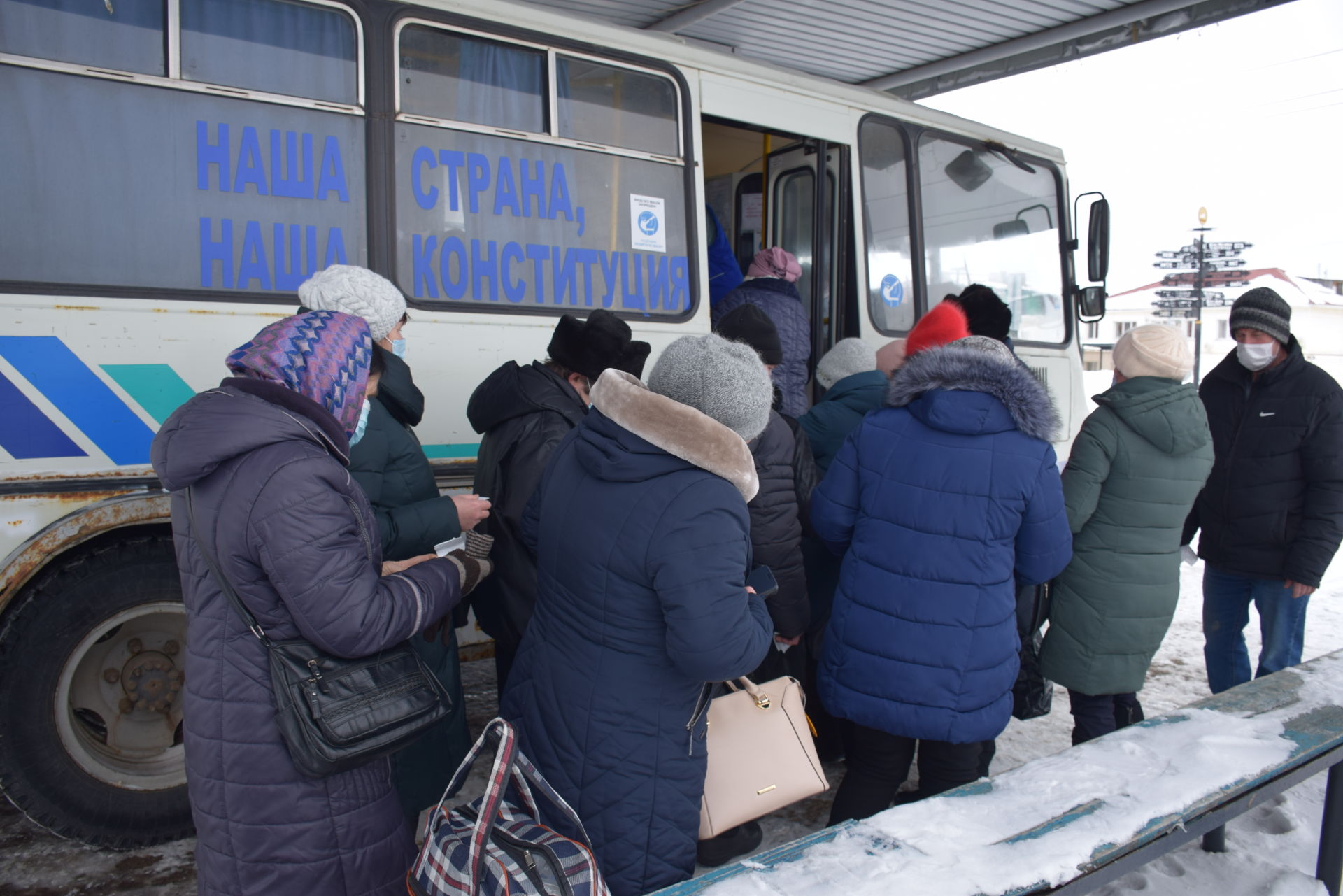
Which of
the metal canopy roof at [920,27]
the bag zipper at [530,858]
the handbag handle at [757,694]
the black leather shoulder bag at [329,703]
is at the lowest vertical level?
the bag zipper at [530,858]

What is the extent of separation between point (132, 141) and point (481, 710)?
2748mm

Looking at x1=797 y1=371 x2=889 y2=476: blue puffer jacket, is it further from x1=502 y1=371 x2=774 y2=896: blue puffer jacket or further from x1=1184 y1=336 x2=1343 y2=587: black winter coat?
x1=502 y1=371 x2=774 y2=896: blue puffer jacket

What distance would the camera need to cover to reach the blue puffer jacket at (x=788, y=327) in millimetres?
4172

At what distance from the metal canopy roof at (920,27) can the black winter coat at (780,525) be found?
406cm

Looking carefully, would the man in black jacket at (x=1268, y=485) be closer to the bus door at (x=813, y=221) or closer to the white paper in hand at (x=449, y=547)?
the bus door at (x=813, y=221)

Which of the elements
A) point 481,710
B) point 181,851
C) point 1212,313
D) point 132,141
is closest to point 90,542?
point 181,851

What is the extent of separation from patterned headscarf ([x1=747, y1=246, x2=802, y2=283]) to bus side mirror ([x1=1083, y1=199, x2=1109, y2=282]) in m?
2.24

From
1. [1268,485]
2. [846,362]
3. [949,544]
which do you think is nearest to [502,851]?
[949,544]

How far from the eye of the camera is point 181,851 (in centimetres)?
296

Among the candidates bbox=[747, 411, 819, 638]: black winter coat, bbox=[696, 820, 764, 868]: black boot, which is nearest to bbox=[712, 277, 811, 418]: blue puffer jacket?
bbox=[747, 411, 819, 638]: black winter coat

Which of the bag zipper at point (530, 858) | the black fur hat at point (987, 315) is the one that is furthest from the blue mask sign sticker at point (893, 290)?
the bag zipper at point (530, 858)

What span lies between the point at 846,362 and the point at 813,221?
153 cm

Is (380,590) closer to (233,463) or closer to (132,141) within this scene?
(233,463)

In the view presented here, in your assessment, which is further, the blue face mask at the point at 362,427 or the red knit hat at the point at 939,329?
the red knit hat at the point at 939,329
